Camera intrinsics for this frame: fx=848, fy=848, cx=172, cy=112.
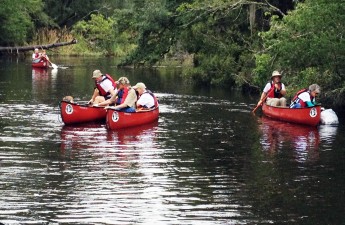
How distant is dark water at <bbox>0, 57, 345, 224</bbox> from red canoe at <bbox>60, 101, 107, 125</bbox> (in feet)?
1.05

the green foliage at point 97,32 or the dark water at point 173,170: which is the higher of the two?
the green foliage at point 97,32

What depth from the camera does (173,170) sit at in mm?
18375

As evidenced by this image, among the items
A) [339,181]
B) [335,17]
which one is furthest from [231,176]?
[335,17]

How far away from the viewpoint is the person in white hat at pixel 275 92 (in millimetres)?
28172

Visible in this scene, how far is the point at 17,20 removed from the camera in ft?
223

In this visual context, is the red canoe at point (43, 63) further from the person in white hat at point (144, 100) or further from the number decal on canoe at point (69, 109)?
the number decal on canoe at point (69, 109)

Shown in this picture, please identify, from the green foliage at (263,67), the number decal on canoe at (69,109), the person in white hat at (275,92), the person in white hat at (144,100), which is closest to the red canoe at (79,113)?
the number decal on canoe at (69,109)

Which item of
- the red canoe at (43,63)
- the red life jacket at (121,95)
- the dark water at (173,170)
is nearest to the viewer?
the dark water at (173,170)

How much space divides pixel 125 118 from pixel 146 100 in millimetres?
1694

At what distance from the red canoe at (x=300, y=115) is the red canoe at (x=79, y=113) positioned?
18.5ft

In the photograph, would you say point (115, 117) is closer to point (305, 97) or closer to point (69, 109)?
point (69, 109)

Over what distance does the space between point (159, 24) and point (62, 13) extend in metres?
39.0

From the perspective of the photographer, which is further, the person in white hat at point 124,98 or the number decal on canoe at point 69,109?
the number decal on canoe at point 69,109

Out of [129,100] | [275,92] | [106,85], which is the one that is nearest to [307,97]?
[275,92]
